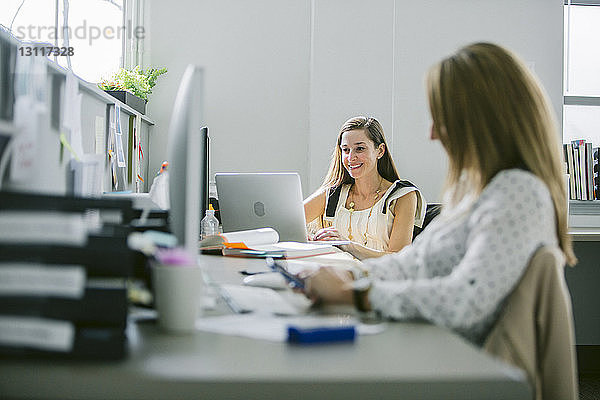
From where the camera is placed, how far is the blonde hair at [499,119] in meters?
1.12

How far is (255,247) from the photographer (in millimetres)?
2094

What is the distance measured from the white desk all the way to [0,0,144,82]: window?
964 mm

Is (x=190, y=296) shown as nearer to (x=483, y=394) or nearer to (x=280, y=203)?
(x=483, y=394)

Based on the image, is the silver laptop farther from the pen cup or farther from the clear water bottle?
the pen cup

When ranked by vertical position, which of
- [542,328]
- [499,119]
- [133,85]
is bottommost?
[542,328]

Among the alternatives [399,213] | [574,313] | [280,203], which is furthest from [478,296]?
[574,313]

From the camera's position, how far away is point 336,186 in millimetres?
3148

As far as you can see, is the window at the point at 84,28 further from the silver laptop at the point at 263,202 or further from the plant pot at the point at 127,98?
the silver laptop at the point at 263,202

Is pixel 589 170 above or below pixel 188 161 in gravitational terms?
above

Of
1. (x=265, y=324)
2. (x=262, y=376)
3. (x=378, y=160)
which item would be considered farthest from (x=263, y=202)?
(x=262, y=376)

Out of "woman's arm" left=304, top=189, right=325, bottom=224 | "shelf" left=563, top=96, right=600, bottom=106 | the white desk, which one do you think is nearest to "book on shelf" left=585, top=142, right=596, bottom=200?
"shelf" left=563, top=96, right=600, bottom=106

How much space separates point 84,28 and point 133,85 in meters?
0.51

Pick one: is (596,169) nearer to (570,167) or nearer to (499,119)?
(570,167)

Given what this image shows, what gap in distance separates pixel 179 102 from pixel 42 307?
42 cm
